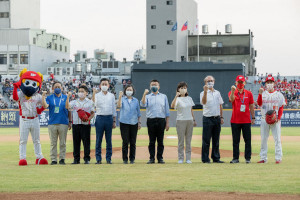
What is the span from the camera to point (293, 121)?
145 ft

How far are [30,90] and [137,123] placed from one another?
2.84 metres

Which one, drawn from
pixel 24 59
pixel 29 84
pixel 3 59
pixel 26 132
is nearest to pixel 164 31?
pixel 24 59

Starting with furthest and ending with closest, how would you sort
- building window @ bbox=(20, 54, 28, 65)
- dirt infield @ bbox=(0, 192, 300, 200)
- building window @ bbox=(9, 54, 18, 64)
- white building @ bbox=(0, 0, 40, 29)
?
white building @ bbox=(0, 0, 40, 29) → building window @ bbox=(20, 54, 28, 65) → building window @ bbox=(9, 54, 18, 64) → dirt infield @ bbox=(0, 192, 300, 200)

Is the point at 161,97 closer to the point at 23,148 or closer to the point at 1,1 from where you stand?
the point at 23,148

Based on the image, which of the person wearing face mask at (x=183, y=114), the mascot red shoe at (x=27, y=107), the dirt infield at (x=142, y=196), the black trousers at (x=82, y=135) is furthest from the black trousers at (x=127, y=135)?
the dirt infield at (x=142, y=196)

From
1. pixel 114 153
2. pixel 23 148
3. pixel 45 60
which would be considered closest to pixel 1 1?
pixel 45 60

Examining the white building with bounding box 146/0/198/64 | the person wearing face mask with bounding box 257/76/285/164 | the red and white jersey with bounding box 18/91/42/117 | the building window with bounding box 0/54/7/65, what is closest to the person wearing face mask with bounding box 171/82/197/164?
the person wearing face mask with bounding box 257/76/285/164

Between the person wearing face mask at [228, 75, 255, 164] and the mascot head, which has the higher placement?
the mascot head

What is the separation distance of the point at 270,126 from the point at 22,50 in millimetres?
65392

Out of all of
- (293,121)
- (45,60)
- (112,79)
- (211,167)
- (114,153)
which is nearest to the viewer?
(211,167)

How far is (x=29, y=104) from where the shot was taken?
13.2 m

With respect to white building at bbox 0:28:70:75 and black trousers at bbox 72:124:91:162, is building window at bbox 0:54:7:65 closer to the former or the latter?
white building at bbox 0:28:70:75

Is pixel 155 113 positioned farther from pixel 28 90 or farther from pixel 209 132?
pixel 28 90

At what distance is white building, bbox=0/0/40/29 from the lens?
78812mm
